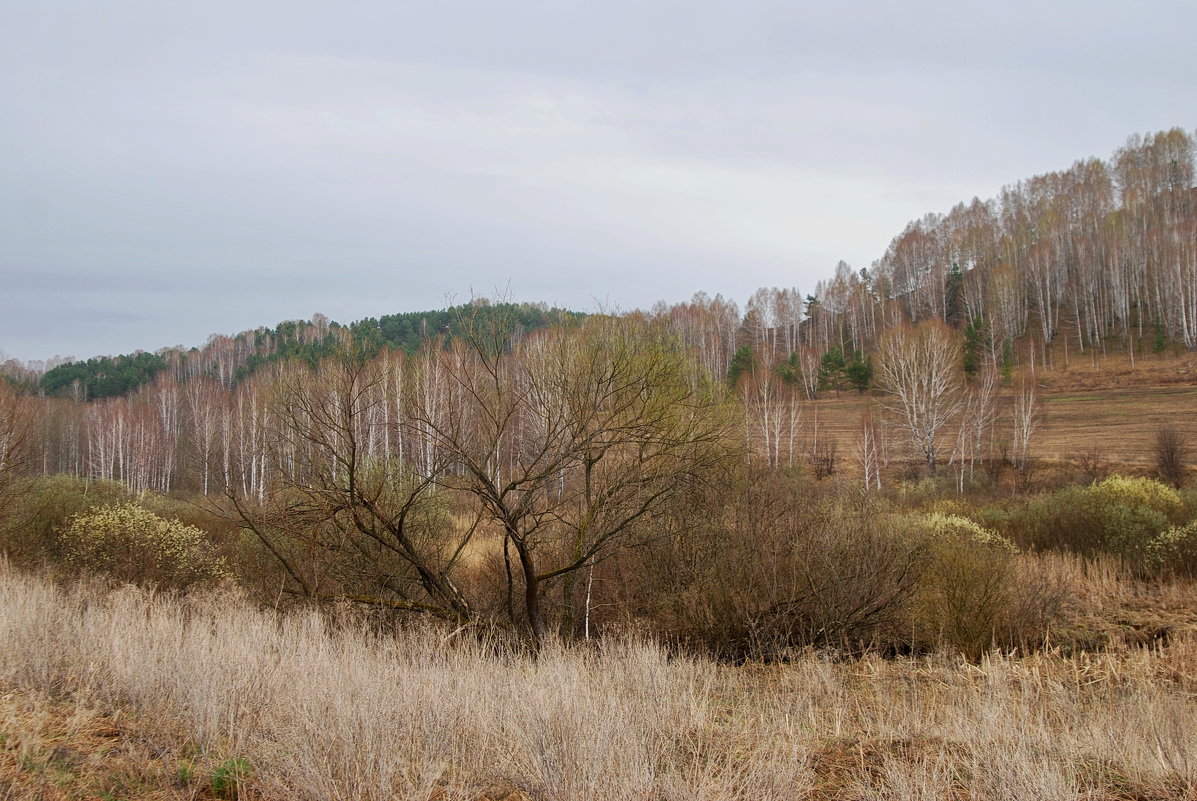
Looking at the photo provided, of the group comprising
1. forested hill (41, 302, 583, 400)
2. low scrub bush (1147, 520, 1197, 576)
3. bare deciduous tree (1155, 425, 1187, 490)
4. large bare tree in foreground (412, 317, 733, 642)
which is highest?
forested hill (41, 302, 583, 400)

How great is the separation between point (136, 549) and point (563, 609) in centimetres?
838

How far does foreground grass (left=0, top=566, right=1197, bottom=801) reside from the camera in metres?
4.22

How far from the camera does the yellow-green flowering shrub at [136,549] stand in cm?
1425

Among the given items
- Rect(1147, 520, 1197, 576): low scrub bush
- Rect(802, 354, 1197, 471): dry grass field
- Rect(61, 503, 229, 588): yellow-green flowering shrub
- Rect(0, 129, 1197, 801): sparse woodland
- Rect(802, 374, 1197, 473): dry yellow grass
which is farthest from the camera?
Rect(802, 354, 1197, 471): dry grass field

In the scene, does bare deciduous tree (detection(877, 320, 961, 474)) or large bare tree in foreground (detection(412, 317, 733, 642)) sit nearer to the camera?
large bare tree in foreground (detection(412, 317, 733, 642))

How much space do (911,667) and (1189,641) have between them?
4912 millimetres

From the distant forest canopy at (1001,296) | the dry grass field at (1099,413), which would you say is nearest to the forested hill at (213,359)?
the distant forest canopy at (1001,296)

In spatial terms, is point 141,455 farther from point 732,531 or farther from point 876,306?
point 876,306

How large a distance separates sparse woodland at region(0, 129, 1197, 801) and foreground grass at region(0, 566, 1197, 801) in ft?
0.12

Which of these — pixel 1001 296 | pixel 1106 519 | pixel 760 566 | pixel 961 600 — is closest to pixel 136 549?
pixel 760 566

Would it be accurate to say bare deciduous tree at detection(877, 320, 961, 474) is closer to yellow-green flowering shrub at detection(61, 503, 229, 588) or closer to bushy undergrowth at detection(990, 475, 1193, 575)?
bushy undergrowth at detection(990, 475, 1193, 575)

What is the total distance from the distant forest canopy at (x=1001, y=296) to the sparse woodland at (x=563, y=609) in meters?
33.9

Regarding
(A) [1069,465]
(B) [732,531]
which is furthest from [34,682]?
(A) [1069,465]

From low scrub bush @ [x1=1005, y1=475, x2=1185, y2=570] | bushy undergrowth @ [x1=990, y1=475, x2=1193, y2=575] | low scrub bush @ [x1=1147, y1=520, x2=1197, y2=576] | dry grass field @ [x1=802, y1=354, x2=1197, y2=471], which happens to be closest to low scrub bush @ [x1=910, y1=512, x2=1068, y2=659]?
low scrub bush @ [x1=1147, y1=520, x2=1197, y2=576]
